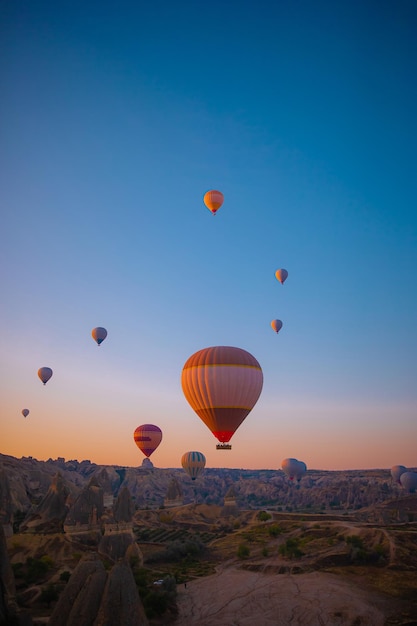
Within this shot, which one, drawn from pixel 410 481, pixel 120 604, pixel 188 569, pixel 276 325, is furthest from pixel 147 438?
pixel 120 604

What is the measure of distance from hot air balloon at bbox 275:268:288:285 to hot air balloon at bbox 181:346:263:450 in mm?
12479

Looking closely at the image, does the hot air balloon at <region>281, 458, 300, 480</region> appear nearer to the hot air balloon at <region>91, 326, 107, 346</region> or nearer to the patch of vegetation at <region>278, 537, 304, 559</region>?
the patch of vegetation at <region>278, 537, 304, 559</region>

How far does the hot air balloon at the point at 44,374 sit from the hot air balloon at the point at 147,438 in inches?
972

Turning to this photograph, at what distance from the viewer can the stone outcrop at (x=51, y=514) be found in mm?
49031

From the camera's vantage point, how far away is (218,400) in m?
42.0

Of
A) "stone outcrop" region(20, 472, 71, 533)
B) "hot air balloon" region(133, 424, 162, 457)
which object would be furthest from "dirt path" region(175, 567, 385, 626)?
"hot air balloon" region(133, 424, 162, 457)

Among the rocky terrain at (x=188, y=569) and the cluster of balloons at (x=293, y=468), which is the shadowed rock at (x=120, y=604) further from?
the cluster of balloons at (x=293, y=468)

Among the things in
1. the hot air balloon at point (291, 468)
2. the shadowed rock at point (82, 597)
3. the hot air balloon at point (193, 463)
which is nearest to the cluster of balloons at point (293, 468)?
the hot air balloon at point (291, 468)

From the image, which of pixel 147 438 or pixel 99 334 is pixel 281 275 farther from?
pixel 147 438

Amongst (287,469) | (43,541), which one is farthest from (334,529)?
(287,469)

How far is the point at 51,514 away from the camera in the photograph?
50.6 m

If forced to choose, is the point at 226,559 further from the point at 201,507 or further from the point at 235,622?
the point at 201,507

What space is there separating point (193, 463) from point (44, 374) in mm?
46175

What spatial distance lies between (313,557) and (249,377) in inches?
823
